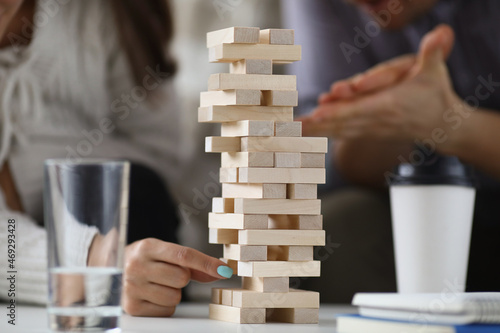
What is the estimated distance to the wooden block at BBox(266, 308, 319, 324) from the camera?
1043 mm

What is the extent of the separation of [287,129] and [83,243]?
0.38 meters

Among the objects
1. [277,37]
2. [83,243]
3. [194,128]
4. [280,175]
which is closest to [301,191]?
[280,175]

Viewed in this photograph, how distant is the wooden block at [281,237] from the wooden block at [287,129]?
0.15m

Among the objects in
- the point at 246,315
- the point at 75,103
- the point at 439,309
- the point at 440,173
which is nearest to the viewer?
the point at 439,309

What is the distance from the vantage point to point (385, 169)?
1831 mm

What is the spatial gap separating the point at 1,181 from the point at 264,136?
3.30 feet

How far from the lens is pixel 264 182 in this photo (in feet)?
3.36

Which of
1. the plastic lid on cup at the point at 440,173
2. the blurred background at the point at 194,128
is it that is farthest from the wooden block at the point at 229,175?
the blurred background at the point at 194,128

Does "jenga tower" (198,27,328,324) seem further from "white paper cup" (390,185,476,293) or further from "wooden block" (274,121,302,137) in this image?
"white paper cup" (390,185,476,293)

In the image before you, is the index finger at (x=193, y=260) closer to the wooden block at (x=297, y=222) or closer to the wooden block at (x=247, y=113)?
the wooden block at (x=297, y=222)

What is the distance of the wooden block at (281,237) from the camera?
3.35 feet

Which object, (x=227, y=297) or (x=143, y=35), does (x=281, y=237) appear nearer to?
(x=227, y=297)

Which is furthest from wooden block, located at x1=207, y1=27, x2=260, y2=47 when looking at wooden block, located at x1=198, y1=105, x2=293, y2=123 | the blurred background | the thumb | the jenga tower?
the thumb

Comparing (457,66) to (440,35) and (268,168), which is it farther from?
(268,168)
